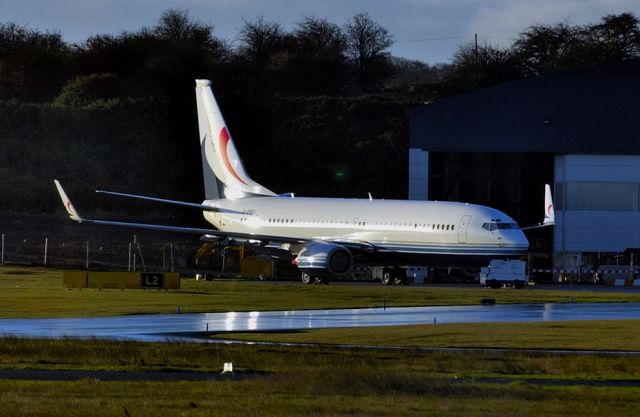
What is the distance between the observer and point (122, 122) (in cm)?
11419

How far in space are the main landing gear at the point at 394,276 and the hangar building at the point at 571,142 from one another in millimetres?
12199

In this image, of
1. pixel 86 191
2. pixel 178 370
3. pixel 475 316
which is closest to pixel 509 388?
pixel 178 370

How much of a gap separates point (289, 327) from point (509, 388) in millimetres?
14582

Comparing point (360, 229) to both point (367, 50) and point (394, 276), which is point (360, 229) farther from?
point (367, 50)

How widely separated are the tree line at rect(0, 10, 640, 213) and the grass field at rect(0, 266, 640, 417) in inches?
2533

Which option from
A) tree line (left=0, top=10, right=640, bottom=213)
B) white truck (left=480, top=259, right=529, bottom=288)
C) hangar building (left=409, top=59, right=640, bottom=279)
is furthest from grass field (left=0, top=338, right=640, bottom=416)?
tree line (left=0, top=10, right=640, bottom=213)

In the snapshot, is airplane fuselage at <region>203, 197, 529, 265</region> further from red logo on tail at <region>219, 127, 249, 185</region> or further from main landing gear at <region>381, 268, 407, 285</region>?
red logo on tail at <region>219, 127, 249, 185</region>

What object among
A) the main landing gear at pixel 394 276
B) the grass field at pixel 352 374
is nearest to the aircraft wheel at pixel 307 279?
the main landing gear at pixel 394 276

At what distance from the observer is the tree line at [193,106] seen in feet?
350

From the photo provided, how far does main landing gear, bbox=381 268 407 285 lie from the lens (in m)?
65.1

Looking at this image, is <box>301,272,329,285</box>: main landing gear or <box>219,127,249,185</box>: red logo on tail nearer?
<box>301,272,329,285</box>: main landing gear

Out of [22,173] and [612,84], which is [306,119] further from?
[612,84]

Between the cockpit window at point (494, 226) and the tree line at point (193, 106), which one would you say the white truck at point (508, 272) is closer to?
the cockpit window at point (494, 226)

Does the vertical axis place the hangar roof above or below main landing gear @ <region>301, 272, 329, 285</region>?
Answer: above
